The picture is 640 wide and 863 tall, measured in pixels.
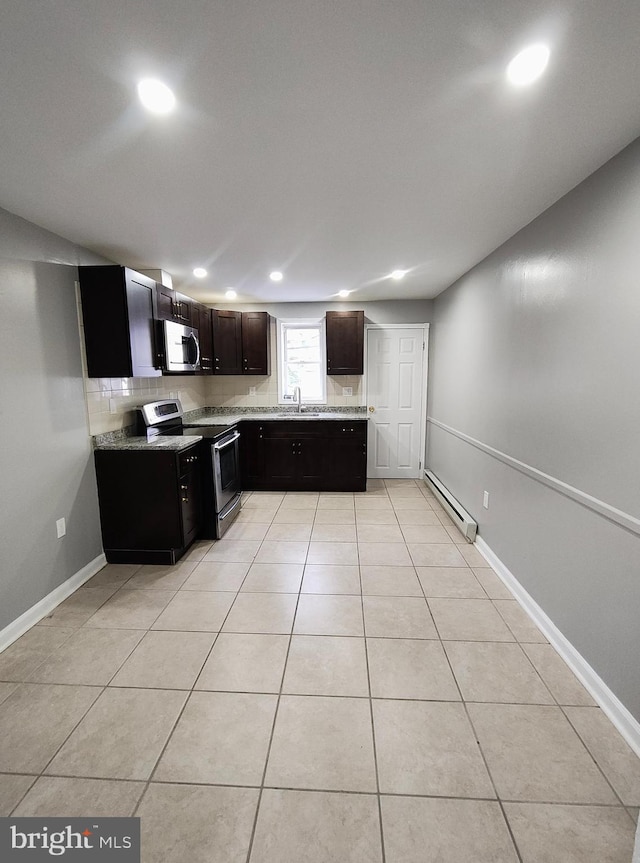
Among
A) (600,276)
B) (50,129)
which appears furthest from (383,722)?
(50,129)

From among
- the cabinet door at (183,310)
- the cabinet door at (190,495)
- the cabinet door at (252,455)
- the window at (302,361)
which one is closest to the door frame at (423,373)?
the window at (302,361)

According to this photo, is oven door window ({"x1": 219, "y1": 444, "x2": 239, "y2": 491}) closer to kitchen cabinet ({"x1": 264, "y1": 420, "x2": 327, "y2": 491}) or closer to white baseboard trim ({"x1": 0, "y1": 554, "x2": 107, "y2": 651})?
kitchen cabinet ({"x1": 264, "y1": 420, "x2": 327, "y2": 491})

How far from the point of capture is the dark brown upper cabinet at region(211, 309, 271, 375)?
4375 millimetres

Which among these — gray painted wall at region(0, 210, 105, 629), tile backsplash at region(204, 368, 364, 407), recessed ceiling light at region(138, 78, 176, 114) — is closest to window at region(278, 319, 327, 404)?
tile backsplash at region(204, 368, 364, 407)

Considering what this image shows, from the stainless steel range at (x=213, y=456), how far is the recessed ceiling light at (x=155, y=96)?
232 cm

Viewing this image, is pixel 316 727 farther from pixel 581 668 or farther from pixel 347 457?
pixel 347 457

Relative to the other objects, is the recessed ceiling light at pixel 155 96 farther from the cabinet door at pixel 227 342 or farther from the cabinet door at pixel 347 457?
the cabinet door at pixel 347 457

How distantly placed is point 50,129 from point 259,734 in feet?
8.24

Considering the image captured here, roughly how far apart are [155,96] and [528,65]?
1193 mm

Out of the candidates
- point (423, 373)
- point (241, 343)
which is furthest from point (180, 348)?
point (423, 373)

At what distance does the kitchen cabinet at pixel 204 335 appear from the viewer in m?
3.96

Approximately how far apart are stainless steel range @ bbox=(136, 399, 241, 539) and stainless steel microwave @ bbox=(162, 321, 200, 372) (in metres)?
0.46

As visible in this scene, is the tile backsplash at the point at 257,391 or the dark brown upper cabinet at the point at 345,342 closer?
the dark brown upper cabinet at the point at 345,342

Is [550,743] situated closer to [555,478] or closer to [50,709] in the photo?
[555,478]
